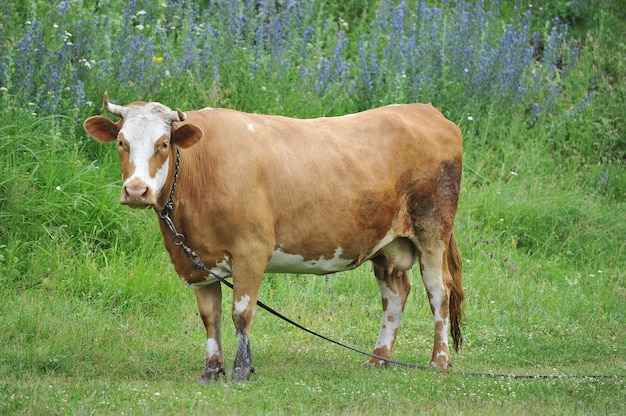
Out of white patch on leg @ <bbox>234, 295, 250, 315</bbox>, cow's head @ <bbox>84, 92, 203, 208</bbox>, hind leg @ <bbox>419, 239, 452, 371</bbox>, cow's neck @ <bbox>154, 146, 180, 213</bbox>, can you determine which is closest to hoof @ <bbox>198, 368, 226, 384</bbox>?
white patch on leg @ <bbox>234, 295, 250, 315</bbox>

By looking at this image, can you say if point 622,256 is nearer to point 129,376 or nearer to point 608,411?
point 608,411

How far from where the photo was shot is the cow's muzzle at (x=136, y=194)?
593 cm

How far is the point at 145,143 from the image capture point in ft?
20.2

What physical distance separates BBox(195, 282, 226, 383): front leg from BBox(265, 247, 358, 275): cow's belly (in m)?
0.45

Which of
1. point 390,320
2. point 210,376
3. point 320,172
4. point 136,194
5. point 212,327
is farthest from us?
point 390,320

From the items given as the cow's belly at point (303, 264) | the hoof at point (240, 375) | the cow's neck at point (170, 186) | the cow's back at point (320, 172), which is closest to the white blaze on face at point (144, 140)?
the cow's neck at point (170, 186)

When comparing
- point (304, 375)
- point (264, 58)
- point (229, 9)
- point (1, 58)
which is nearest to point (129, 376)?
point (304, 375)

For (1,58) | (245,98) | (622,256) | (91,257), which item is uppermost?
(1,58)

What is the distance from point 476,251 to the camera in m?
10.5

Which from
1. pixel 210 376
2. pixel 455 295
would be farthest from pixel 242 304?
pixel 455 295

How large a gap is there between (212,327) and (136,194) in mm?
1436

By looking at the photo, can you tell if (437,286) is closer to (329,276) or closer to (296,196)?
(296,196)

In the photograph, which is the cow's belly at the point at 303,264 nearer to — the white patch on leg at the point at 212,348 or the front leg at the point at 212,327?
the front leg at the point at 212,327

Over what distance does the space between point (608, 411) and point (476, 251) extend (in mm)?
4329
